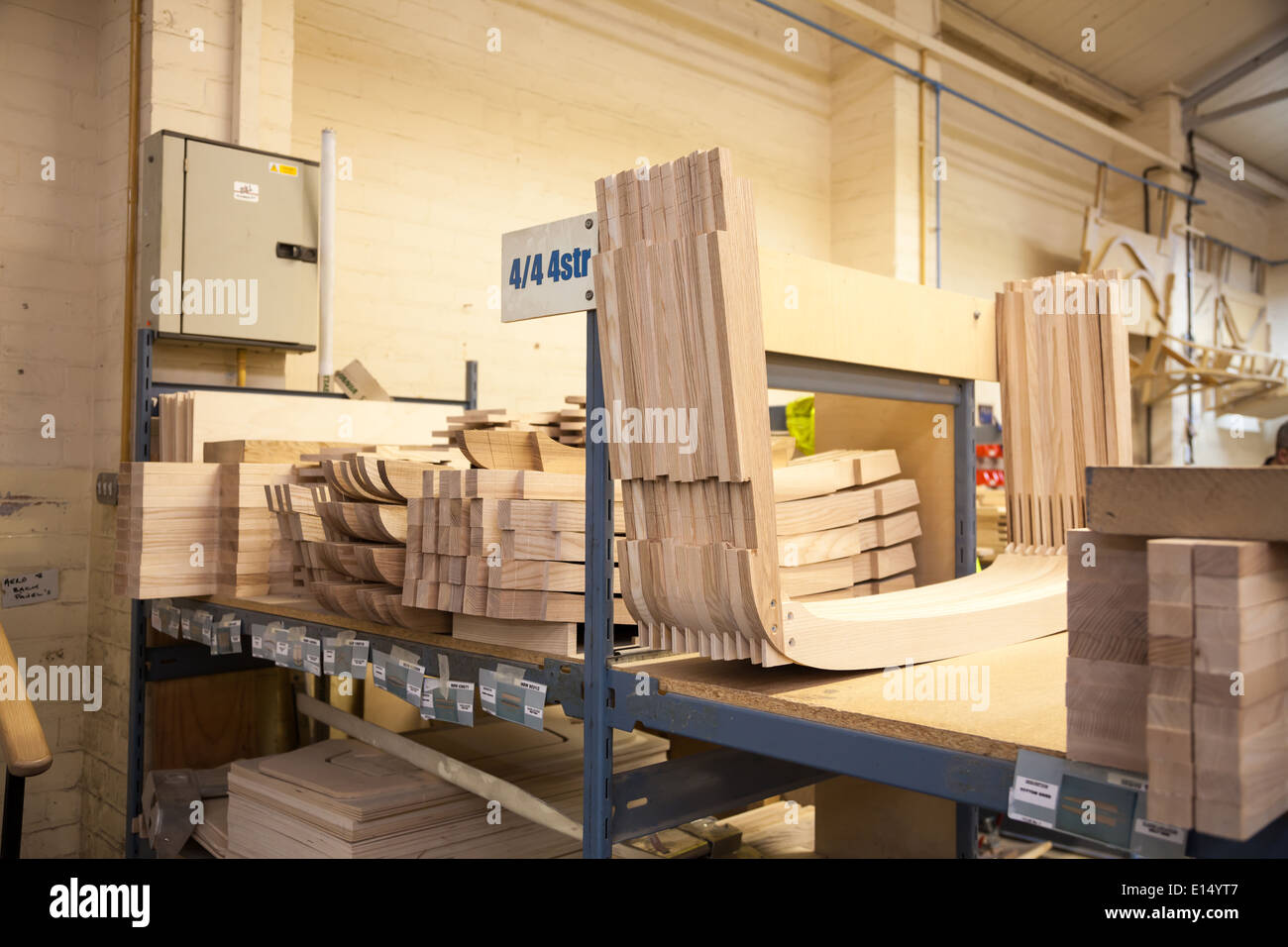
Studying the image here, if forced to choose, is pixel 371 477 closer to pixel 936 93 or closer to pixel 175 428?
pixel 175 428

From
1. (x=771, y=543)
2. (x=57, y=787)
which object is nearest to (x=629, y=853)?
(x=771, y=543)

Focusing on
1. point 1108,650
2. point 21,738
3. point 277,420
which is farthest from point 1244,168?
point 21,738

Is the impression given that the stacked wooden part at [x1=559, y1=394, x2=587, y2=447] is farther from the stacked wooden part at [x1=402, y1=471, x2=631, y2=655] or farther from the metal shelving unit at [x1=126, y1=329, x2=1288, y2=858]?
the metal shelving unit at [x1=126, y1=329, x2=1288, y2=858]

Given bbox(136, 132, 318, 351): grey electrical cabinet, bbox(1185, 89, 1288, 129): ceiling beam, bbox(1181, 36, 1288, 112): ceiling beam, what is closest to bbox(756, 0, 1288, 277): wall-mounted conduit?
bbox(1185, 89, 1288, 129): ceiling beam

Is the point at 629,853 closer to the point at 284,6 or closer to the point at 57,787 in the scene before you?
the point at 57,787

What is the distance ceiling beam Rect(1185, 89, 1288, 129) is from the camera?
29.8 feet

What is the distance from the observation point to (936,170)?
291 inches

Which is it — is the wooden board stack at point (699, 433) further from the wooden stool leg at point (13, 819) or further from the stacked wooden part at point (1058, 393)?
the wooden stool leg at point (13, 819)

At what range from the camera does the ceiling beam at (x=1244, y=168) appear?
32.8 ft

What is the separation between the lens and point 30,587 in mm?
4109

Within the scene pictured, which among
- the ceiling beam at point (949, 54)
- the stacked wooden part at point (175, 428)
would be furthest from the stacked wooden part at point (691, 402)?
the ceiling beam at point (949, 54)

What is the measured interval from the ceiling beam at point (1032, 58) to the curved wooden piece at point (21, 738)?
7462mm

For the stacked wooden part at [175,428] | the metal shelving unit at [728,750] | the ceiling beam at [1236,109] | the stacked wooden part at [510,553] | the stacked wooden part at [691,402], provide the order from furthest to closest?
the ceiling beam at [1236,109] < the stacked wooden part at [175,428] < the stacked wooden part at [510,553] < the stacked wooden part at [691,402] < the metal shelving unit at [728,750]

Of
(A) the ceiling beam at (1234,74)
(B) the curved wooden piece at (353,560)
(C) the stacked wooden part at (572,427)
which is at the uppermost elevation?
(A) the ceiling beam at (1234,74)
